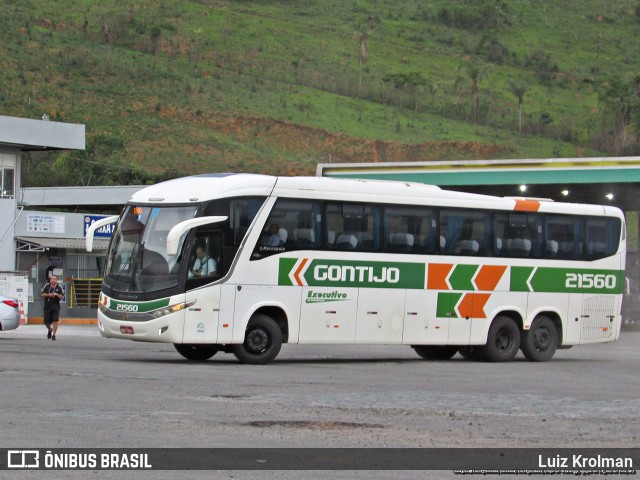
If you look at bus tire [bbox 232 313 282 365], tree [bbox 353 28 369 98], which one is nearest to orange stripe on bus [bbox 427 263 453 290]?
bus tire [bbox 232 313 282 365]

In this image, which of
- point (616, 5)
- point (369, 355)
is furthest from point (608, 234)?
point (616, 5)

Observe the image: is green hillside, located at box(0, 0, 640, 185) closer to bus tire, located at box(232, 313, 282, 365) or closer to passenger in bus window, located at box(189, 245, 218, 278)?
bus tire, located at box(232, 313, 282, 365)

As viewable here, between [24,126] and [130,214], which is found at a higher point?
[24,126]

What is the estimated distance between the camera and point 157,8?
488 ft

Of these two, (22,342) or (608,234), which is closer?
(608,234)

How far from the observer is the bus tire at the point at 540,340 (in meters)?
26.2

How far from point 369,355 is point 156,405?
1408cm

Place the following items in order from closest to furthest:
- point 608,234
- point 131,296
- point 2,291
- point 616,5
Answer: point 131,296, point 608,234, point 2,291, point 616,5

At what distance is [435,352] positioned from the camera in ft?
88.8

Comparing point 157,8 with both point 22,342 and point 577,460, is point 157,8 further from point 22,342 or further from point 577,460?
point 577,460

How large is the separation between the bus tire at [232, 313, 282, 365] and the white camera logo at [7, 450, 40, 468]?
11.7 metres

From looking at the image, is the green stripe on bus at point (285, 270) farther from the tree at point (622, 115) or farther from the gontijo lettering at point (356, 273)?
the tree at point (622, 115)

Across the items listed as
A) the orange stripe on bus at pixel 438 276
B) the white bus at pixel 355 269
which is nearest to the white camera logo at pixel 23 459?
the white bus at pixel 355 269

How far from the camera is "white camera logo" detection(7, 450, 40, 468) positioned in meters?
10.1
